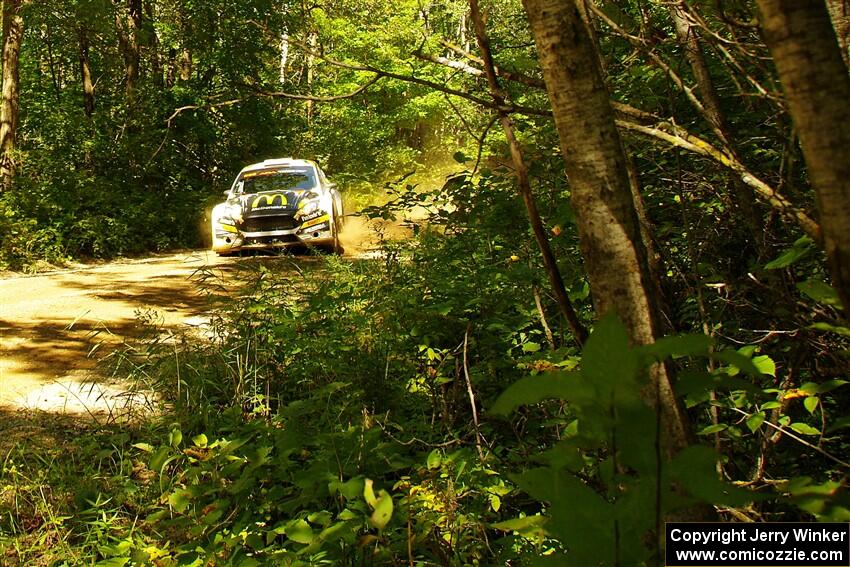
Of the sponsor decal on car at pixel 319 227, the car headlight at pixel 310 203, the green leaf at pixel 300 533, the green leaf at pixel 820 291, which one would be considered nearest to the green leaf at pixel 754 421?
the green leaf at pixel 820 291

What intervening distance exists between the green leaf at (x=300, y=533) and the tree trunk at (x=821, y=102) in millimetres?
2265

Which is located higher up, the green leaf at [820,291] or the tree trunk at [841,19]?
the tree trunk at [841,19]

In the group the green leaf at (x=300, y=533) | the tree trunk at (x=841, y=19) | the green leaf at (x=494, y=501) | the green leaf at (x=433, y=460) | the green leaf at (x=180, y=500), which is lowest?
the green leaf at (x=494, y=501)

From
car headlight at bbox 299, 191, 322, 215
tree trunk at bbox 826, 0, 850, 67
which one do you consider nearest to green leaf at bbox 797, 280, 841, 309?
tree trunk at bbox 826, 0, 850, 67

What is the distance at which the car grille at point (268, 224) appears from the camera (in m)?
13.2

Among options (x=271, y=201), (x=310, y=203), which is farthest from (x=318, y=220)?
(x=271, y=201)

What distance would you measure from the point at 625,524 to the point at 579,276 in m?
2.76

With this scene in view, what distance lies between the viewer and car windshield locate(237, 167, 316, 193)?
1427cm

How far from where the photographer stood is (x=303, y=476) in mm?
3330

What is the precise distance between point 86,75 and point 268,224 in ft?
36.6

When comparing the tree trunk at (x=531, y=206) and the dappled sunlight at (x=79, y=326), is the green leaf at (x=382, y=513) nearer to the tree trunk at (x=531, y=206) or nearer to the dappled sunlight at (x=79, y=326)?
the tree trunk at (x=531, y=206)

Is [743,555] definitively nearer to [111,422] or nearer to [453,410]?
[453,410]

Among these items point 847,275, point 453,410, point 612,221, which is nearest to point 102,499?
point 453,410

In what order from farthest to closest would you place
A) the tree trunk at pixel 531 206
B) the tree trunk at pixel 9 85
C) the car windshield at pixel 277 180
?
1. the tree trunk at pixel 9 85
2. the car windshield at pixel 277 180
3. the tree trunk at pixel 531 206
